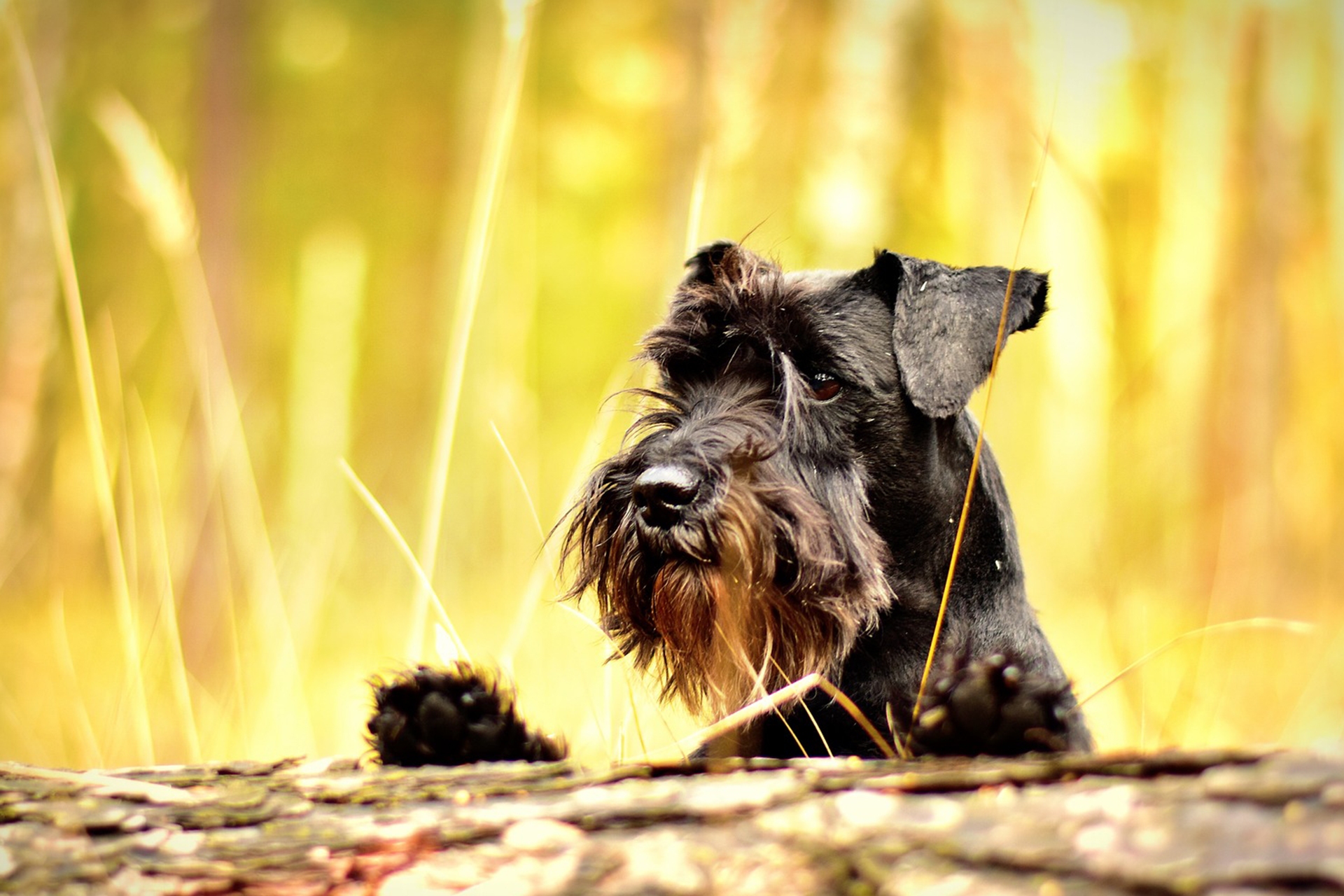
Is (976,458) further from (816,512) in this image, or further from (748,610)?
(748,610)

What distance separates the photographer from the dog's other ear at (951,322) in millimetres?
2367

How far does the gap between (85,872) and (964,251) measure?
700cm

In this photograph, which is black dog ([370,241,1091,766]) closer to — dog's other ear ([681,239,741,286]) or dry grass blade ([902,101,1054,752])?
dry grass blade ([902,101,1054,752])

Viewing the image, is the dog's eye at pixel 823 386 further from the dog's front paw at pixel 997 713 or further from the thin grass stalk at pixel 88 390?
the thin grass stalk at pixel 88 390

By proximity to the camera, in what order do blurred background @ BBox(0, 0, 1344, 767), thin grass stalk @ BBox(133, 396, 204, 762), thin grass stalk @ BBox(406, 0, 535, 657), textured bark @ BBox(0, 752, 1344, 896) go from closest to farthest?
textured bark @ BBox(0, 752, 1344, 896) < thin grass stalk @ BBox(133, 396, 204, 762) < thin grass stalk @ BBox(406, 0, 535, 657) < blurred background @ BBox(0, 0, 1344, 767)

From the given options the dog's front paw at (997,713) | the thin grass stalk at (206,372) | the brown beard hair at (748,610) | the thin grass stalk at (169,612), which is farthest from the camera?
the thin grass stalk at (206,372)

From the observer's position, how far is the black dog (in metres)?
2.22

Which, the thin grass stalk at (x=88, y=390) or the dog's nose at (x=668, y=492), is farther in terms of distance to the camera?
the thin grass stalk at (x=88, y=390)

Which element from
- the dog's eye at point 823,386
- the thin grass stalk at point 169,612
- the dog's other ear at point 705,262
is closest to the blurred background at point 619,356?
the thin grass stalk at point 169,612

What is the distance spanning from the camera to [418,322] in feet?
56.7

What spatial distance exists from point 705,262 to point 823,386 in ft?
2.14

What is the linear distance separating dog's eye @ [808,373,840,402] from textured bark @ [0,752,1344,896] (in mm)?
1304

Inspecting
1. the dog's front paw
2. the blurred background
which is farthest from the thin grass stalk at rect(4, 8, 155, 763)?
the dog's front paw

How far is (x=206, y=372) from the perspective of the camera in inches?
105
